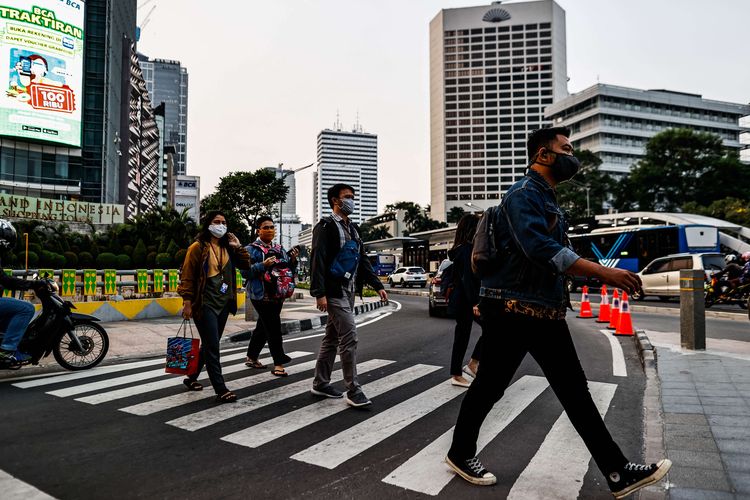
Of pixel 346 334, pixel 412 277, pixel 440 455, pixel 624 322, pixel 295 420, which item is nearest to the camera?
pixel 440 455

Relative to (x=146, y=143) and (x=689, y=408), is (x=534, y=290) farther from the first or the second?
(x=146, y=143)

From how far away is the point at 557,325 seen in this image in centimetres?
295

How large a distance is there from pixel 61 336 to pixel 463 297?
474cm

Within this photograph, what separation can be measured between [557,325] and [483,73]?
14011 cm

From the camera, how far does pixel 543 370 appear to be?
289cm

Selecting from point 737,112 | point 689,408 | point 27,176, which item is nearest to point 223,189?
point 27,176

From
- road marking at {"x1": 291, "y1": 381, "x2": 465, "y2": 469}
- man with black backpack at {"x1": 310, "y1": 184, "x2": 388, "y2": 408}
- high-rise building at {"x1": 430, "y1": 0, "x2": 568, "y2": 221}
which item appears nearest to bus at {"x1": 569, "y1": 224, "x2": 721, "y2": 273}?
road marking at {"x1": 291, "y1": 381, "x2": 465, "y2": 469}

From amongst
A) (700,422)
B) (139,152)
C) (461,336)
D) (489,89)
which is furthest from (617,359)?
(489,89)

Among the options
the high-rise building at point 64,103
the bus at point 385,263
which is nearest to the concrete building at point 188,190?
the high-rise building at point 64,103

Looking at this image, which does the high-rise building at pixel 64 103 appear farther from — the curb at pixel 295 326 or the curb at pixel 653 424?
the curb at pixel 653 424

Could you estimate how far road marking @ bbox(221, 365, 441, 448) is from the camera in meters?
3.83

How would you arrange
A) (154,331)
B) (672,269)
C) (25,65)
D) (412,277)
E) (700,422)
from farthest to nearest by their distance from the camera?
1. (25,65)
2. (412,277)
3. (672,269)
4. (154,331)
5. (700,422)

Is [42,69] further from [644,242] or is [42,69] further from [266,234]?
[266,234]

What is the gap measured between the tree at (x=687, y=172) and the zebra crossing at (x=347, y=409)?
52361 mm
